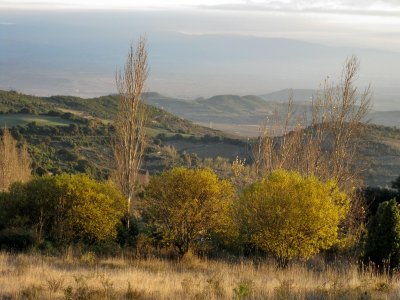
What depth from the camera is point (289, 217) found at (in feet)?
46.2

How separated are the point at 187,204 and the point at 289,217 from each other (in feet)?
9.65

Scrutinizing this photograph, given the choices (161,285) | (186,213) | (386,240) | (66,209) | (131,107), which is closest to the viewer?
(161,285)

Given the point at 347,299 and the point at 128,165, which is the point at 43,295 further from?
the point at 128,165

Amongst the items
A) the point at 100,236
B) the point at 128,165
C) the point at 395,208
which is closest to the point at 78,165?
the point at 128,165

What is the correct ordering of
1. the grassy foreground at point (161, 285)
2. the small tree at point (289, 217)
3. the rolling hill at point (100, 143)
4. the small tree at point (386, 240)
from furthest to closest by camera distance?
the rolling hill at point (100, 143), the small tree at point (289, 217), the small tree at point (386, 240), the grassy foreground at point (161, 285)

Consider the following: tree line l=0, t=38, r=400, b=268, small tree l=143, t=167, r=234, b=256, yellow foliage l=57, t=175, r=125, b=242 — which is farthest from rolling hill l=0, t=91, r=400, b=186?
small tree l=143, t=167, r=234, b=256

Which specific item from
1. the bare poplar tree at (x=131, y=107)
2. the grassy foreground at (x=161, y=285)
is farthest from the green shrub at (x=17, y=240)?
the bare poplar tree at (x=131, y=107)

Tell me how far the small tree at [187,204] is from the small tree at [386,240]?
173 inches

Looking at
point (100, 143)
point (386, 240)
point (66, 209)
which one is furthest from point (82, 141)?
point (386, 240)

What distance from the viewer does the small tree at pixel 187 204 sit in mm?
15352

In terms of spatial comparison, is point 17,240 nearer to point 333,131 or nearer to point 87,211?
point 87,211

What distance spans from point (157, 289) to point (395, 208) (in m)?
6.70

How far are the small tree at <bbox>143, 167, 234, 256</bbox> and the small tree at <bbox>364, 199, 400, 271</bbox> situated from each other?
14.4ft

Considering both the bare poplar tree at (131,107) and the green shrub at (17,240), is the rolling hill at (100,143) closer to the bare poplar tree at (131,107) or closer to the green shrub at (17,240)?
the bare poplar tree at (131,107)
